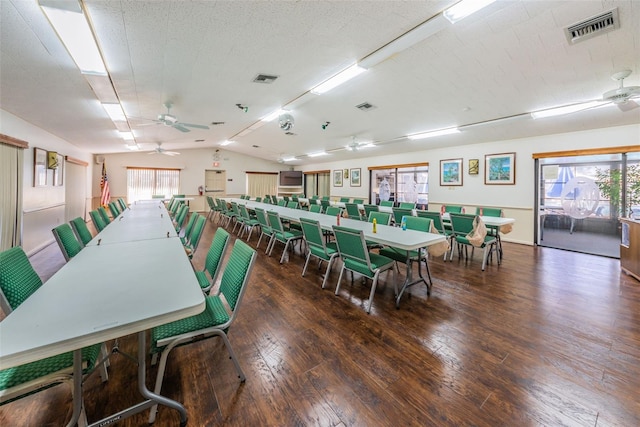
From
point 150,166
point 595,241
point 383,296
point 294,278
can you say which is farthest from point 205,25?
point 150,166

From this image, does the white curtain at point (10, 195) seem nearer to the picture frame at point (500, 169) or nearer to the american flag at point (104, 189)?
the american flag at point (104, 189)

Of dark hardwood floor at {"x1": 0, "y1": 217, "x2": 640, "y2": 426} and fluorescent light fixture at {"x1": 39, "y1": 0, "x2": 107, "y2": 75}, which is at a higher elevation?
fluorescent light fixture at {"x1": 39, "y1": 0, "x2": 107, "y2": 75}

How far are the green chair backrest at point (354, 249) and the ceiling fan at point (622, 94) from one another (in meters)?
3.22

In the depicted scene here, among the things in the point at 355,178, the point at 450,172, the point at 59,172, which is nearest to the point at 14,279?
the point at 59,172

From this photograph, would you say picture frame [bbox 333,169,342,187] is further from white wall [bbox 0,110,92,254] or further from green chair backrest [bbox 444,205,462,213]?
white wall [bbox 0,110,92,254]

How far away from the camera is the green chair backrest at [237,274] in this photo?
157cm

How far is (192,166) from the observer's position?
11.5 metres

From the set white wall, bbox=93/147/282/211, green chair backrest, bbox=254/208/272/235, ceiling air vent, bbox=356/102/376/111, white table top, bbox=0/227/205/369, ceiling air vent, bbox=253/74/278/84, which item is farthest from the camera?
white wall, bbox=93/147/282/211

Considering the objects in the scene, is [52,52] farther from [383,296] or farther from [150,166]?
[150,166]

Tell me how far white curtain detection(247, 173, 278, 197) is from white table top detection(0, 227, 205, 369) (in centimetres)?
1125

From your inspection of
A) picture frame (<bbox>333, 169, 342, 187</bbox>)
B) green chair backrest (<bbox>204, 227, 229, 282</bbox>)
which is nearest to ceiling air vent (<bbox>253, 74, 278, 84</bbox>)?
green chair backrest (<bbox>204, 227, 229, 282</bbox>)

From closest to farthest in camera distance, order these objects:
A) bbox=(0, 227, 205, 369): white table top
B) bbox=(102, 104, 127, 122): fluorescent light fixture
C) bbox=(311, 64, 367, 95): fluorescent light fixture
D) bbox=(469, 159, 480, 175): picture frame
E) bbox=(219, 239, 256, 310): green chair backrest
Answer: bbox=(0, 227, 205, 369): white table top, bbox=(219, 239, 256, 310): green chair backrest, bbox=(311, 64, 367, 95): fluorescent light fixture, bbox=(102, 104, 127, 122): fluorescent light fixture, bbox=(469, 159, 480, 175): picture frame

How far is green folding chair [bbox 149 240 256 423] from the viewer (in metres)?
1.38

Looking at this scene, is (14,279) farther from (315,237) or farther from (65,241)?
(315,237)
